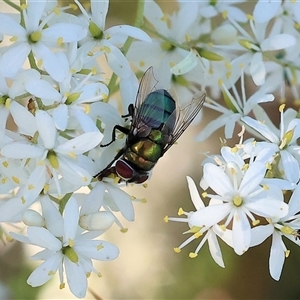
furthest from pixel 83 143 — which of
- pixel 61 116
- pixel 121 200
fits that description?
pixel 121 200

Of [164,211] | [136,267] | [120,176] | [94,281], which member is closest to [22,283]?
[94,281]

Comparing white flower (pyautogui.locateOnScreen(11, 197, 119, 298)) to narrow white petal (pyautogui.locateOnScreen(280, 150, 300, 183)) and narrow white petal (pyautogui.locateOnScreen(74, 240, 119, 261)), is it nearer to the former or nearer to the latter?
narrow white petal (pyautogui.locateOnScreen(74, 240, 119, 261))

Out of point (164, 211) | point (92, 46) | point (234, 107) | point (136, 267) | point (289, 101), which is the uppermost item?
point (92, 46)

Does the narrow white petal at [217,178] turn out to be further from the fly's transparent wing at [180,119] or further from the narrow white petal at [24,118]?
the narrow white petal at [24,118]

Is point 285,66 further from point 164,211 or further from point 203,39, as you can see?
point 164,211

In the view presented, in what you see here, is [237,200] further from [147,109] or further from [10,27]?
[10,27]
